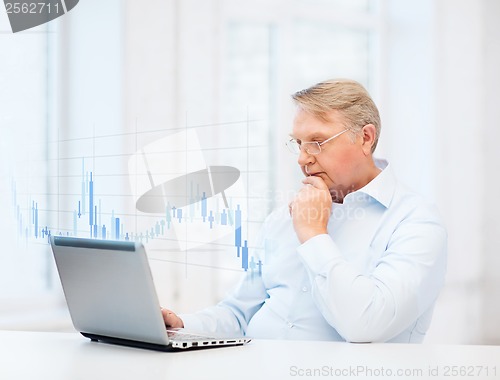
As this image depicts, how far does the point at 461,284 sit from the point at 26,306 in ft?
6.63

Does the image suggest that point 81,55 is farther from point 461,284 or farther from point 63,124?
point 461,284

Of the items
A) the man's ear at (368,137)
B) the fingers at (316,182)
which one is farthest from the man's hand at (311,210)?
the man's ear at (368,137)

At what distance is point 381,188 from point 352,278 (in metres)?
0.30

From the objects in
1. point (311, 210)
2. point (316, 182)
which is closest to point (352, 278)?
point (311, 210)

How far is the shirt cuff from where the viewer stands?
148cm

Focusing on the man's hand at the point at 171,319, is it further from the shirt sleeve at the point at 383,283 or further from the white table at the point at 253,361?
the shirt sleeve at the point at 383,283

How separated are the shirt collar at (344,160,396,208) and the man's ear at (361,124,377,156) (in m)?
0.07

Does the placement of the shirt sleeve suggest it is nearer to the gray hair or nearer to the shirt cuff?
the shirt cuff

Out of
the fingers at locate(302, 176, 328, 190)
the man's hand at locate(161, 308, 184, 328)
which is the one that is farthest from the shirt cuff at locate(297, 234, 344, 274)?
the man's hand at locate(161, 308, 184, 328)

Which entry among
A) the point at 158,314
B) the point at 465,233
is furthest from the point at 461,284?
the point at 158,314

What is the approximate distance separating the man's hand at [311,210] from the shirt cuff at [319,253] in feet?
0.09

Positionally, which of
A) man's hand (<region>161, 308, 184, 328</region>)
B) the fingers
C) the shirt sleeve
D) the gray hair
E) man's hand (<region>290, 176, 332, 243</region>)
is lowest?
man's hand (<region>161, 308, 184, 328</region>)

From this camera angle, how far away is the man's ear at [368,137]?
5.67 ft

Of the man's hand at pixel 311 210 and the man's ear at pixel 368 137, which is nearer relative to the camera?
the man's hand at pixel 311 210
